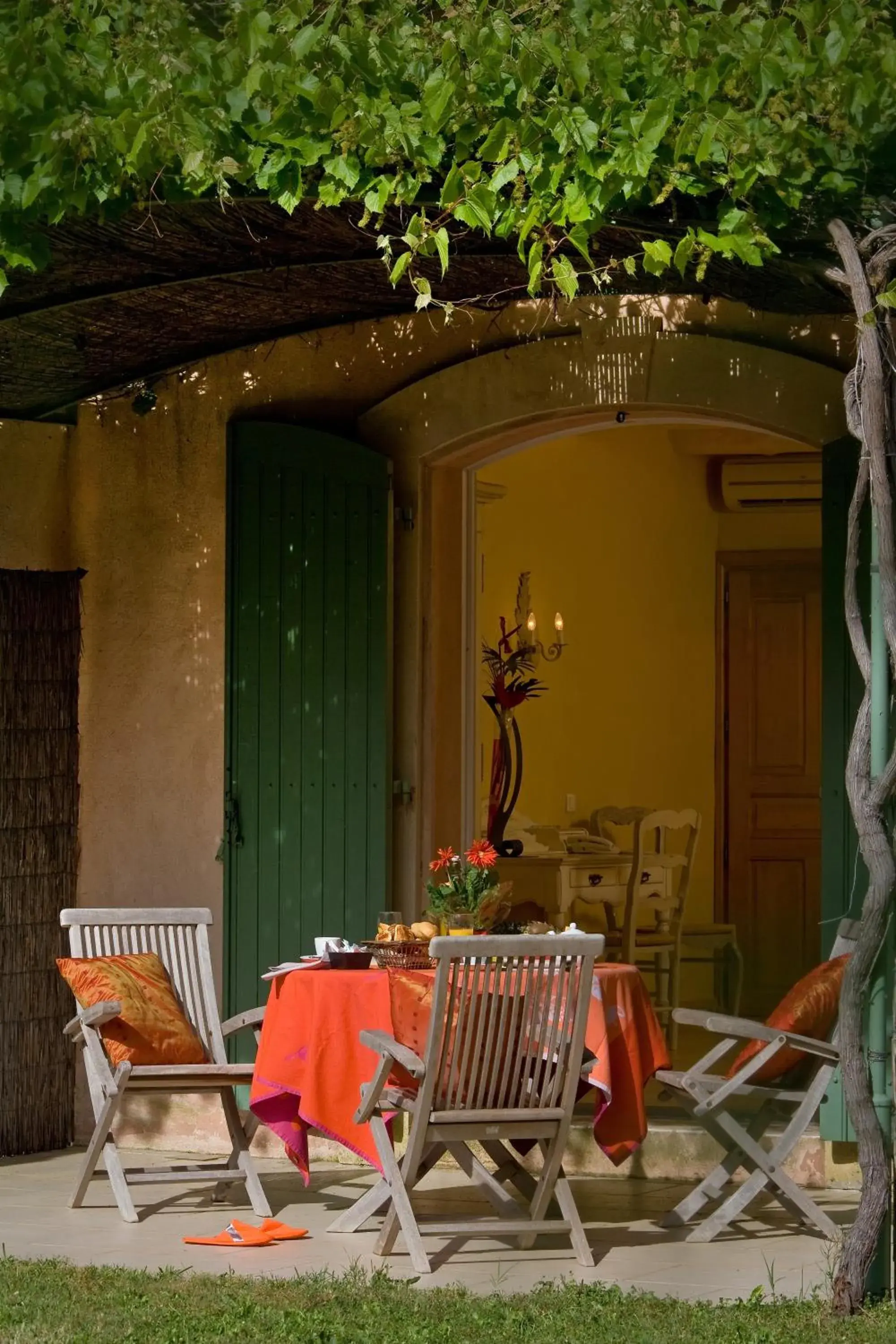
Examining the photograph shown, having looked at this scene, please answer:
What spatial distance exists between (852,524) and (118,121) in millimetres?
1995

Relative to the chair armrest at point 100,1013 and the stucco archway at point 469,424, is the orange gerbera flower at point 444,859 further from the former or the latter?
the stucco archway at point 469,424

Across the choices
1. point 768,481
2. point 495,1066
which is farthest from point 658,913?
point 495,1066

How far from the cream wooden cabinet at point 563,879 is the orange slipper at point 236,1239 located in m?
3.23

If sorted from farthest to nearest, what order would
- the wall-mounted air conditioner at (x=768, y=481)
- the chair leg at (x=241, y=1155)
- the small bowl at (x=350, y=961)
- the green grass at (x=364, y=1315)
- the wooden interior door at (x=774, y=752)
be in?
the wooden interior door at (x=774, y=752) → the wall-mounted air conditioner at (x=768, y=481) → the chair leg at (x=241, y=1155) → the small bowl at (x=350, y=961) → the green grass at (x=364, y=1315)

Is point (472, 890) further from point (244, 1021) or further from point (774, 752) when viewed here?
point (774, 752)

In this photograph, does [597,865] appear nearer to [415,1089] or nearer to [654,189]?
[415,1089]

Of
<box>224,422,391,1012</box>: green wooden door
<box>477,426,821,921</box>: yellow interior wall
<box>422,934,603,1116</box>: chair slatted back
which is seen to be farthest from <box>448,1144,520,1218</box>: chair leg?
<box>477,426,821,921</box>: yellow interior wall

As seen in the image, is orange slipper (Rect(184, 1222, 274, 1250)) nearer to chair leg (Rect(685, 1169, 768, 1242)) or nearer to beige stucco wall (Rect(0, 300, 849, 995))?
chair leg (Rect(685, 1169, 768, 1242))

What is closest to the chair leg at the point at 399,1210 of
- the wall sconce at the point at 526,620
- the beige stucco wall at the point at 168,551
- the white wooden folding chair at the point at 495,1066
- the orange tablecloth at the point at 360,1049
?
the white wooden folding chair at the point at 495,1066

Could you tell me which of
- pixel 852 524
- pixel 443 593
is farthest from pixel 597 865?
pixel 852 524

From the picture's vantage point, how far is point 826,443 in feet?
23.7

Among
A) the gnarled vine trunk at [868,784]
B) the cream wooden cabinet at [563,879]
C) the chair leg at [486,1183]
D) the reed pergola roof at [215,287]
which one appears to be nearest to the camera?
the gnarled vine trunk at [868,784]

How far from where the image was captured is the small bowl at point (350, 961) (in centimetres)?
634

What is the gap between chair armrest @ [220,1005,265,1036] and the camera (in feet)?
21.7
